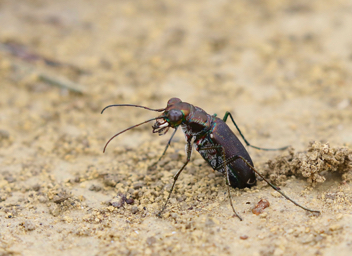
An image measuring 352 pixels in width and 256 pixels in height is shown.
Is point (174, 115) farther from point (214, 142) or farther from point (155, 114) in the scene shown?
point (155, 114)

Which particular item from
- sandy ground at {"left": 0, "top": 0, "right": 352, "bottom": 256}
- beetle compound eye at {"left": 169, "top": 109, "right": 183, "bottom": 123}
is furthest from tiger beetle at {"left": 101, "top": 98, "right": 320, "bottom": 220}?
sandy ground at {"left": 0, "top": 0, "right": 352, "bottom": 256}

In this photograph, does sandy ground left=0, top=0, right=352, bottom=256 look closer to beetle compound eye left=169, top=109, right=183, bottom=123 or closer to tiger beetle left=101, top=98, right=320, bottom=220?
tiger beetle left=101, top=98, right=320, bottom=220

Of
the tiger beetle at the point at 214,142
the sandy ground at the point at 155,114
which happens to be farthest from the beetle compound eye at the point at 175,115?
the sandy ground at the point at 155,114

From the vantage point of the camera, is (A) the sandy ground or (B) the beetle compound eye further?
(B) the beetle compound eye

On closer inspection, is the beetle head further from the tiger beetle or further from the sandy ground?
the sandy ground

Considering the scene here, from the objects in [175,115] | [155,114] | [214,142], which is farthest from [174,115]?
[155,114]

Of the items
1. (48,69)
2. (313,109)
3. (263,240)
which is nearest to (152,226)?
(263,240)
